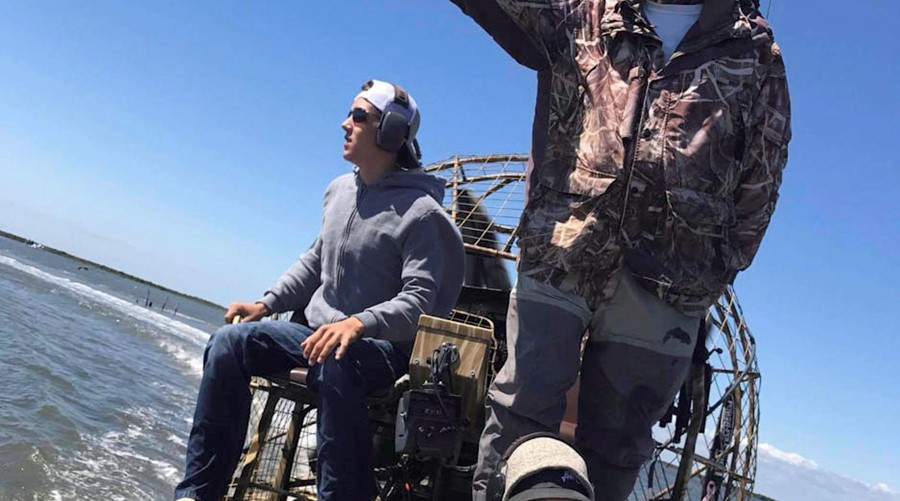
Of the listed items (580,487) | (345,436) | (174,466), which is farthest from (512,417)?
(174,466)

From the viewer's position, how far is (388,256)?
3010 millimetres

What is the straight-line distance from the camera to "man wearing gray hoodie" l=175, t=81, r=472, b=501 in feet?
8.23

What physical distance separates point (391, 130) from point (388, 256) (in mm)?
576

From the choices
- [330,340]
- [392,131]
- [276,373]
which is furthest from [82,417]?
[330,340]

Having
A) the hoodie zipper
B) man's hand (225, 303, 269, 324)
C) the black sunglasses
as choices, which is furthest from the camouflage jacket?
man's hand (225, 303, 269, 324)

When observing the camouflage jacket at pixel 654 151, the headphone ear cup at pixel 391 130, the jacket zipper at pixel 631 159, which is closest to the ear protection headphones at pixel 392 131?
the headphone ear cup at pixel 391 130

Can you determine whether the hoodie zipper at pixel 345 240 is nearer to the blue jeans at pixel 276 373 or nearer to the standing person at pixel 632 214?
the blue jeans at pixel 276 373

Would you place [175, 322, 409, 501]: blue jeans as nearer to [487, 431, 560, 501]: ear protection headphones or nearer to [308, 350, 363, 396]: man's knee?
[308, 350, 363, 396]: man's knee

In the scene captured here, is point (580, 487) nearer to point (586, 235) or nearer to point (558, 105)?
point (586, 235)

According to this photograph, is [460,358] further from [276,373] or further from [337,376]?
[276,373]

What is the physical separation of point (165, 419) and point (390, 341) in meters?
8.88

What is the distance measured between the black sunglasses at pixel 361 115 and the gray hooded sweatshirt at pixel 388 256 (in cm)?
28

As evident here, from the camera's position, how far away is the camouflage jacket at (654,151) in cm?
197

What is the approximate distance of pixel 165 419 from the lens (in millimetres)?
10430
